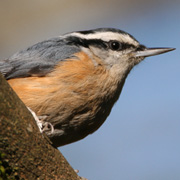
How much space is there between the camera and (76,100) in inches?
133

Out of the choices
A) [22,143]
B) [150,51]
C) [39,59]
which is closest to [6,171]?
[22,143]

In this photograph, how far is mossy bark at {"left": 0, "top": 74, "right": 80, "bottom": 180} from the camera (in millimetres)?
2098

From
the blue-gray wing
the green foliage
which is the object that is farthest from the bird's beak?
the green foliage

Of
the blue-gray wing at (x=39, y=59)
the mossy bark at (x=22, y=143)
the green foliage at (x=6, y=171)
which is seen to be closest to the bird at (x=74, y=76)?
the blue-gray wing at (x=39, y=59)

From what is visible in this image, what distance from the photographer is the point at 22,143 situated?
217 cm

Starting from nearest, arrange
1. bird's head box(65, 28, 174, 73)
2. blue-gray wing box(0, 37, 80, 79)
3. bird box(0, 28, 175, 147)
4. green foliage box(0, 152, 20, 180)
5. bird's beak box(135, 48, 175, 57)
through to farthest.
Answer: green foliage box(0, 152, 20, 180)
bird box(0, 28, 175, 147)
blue-gray wing box(0, 37, 80, 79)
bird's head box(65, 28, 174, 73)
bird's beak box(135, 48, 175, 57)

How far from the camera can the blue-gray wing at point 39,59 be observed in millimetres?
3676

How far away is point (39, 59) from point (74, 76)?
1.66 feet

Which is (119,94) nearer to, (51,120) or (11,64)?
(51,120)

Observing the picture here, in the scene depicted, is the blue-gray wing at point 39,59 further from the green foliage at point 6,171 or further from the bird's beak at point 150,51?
the green foliage at point 6,171

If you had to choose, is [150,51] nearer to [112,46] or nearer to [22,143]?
[112,46]

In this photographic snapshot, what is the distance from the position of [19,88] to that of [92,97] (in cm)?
67

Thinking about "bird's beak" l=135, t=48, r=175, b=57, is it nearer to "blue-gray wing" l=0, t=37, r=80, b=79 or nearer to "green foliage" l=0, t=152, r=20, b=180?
"blue-gray wing" l=0, t=37, r=80, b=79

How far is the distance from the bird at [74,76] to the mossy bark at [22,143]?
0.83 metres
